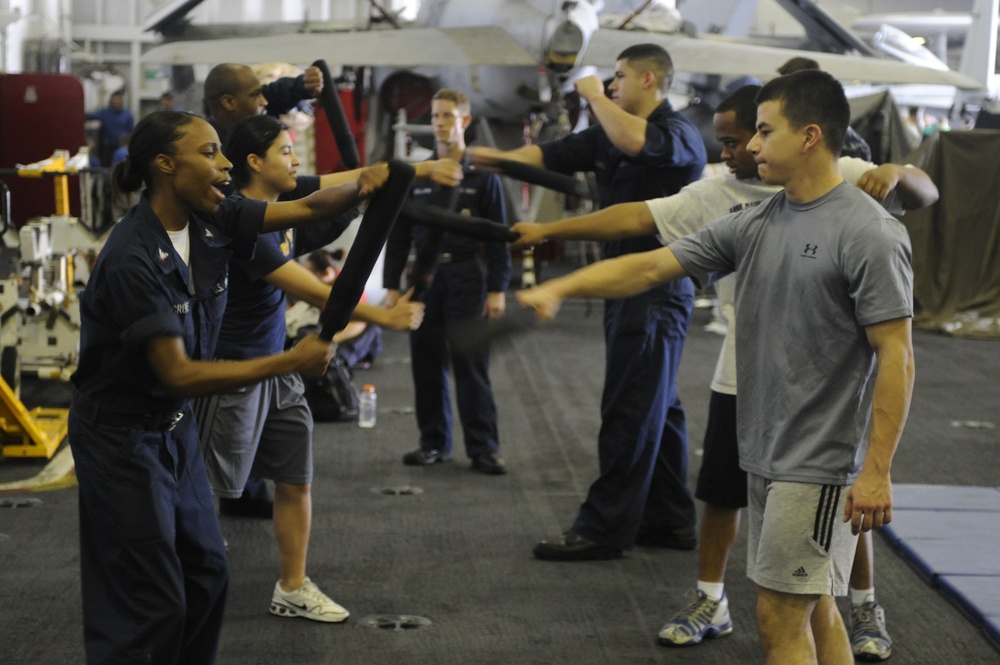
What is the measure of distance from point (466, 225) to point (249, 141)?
86 centimetres

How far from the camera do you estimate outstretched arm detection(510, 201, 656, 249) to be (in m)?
3.46

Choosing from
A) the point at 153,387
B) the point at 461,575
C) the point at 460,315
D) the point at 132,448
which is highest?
the point at 153,387

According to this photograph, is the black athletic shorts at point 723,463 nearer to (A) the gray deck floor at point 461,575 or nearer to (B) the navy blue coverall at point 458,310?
(A) the gray deck floor at point 461,575

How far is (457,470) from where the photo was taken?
19.8 feet

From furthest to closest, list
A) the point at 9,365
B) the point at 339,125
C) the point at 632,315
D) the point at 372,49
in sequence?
the point at 372,49 → the point at 9,365 → the point at 632,315 → the point at 339,125

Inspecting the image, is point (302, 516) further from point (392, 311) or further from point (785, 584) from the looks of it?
point (785, 584)

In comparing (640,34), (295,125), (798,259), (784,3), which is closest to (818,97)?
(798,259)

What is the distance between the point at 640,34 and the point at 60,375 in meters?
7.22

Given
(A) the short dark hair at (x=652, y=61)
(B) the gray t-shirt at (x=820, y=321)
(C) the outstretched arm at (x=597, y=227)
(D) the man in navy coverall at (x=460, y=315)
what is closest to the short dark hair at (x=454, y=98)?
(D) the man in navy coverall at (x=460, y=315)

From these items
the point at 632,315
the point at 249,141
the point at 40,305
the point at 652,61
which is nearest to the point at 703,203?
the point at 632,315

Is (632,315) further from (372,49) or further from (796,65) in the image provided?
(372,49)

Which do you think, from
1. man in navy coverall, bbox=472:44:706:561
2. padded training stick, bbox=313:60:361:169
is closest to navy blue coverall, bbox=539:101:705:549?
man in navy coverall, bbox=472:44:706:561

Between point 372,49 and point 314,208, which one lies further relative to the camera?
point 372,49

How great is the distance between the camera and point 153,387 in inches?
101
